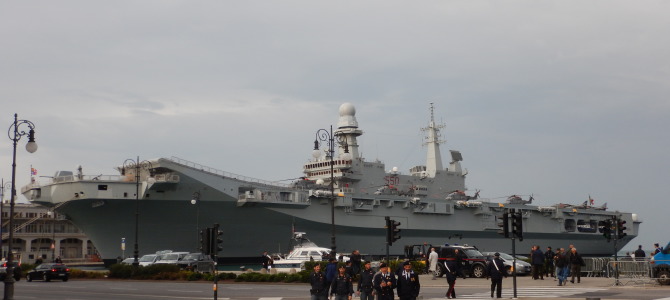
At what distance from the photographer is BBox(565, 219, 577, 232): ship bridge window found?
75.2 meters

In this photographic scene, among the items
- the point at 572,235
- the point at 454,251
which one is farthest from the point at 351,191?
the point at 454,251

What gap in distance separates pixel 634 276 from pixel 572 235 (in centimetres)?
5307

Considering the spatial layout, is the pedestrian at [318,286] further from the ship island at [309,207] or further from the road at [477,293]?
the ship island at [309,207]

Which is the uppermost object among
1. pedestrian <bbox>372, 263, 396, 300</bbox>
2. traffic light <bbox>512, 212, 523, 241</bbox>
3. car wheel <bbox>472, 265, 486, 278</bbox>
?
traffic light <bbox>512, 212, 523, 241</bbox>

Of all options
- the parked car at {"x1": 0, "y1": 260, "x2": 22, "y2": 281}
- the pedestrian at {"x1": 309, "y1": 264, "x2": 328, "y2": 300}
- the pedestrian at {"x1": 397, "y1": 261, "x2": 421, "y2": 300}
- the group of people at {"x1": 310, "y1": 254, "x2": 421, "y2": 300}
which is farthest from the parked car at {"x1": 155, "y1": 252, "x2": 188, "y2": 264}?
the pedestrian at {"x1": 397, "y1": 261, "x2": 421, "y2": 300}

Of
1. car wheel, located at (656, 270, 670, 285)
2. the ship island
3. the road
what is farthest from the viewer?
the ship island

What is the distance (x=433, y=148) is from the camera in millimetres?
75562

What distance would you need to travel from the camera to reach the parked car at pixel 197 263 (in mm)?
35750

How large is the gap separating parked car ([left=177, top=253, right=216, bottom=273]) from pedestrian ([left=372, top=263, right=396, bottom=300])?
2214cm

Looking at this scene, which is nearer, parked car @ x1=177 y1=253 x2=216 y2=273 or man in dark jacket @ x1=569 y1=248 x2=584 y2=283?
man in dark jacket @ x1=569 y1=248 x2=584 y2=283

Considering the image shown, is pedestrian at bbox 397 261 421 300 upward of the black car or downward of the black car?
upward

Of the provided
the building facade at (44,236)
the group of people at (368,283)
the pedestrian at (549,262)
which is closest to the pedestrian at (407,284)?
the group of people at (368,283)

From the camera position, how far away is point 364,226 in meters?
58.8

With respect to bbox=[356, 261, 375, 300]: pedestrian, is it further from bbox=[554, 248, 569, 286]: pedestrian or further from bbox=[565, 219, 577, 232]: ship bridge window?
bbox=[565, 219, 577, 232]: ship bridge window
